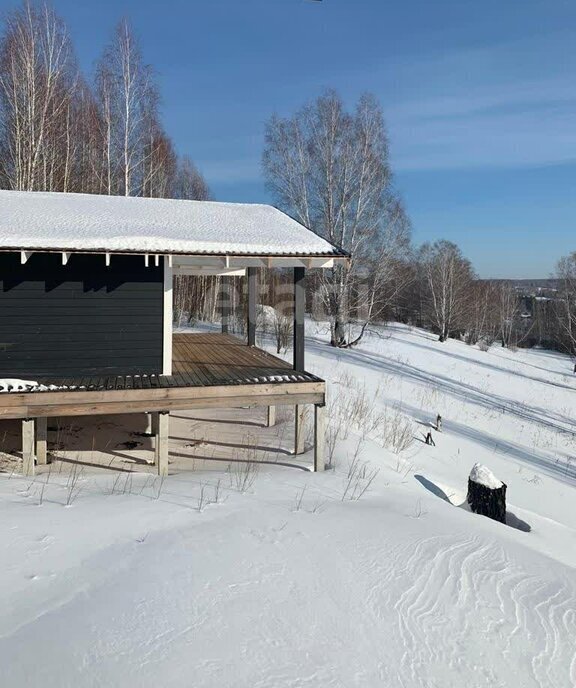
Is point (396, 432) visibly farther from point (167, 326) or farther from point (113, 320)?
point (113, 320)

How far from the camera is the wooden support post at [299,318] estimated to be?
695cm

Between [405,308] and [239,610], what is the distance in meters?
38.1

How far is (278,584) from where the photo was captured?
344cm

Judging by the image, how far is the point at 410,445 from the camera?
28.4 feet

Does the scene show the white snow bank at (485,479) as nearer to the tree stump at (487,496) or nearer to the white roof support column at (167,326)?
the tree stump at (487,496)

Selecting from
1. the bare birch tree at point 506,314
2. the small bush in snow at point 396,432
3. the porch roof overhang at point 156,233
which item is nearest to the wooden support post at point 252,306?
the porch roof overhang at point 156,233

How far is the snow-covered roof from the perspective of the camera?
6.09 meters

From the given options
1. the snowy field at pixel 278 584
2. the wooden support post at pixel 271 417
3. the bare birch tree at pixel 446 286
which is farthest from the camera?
the bare birch tree at pixel 446 286

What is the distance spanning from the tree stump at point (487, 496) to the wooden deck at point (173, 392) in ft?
6.34

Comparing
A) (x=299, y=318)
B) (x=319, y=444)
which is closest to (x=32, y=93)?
(x=299, y=318)

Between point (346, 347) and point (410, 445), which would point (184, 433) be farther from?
point (346, 347)

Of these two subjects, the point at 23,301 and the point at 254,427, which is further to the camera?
the point at 254,427

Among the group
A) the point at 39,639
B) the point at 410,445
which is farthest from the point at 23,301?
the point at 410,445

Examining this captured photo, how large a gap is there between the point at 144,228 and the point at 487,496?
5.10m
